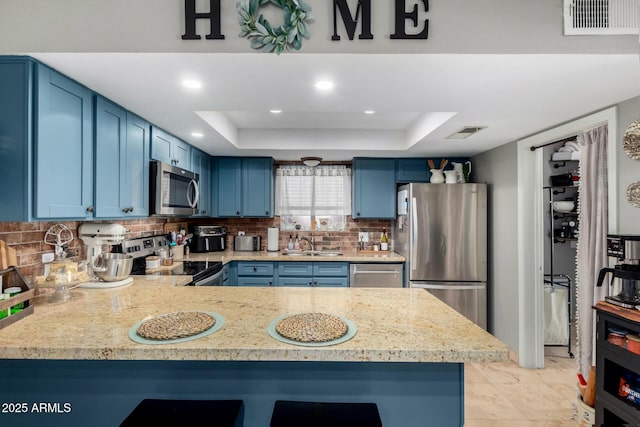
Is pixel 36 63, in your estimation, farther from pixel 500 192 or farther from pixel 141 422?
pixel 500 192

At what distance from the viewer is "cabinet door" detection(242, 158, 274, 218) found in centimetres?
387

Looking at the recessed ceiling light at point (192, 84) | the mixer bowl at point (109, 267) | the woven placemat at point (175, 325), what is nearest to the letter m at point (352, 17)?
the recessed ceiling light at point (192, 84)

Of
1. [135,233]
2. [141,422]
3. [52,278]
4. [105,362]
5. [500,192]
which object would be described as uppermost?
[500,192]

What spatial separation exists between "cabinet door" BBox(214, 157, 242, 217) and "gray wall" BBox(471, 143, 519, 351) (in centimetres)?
294

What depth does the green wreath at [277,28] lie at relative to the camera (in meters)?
1.35

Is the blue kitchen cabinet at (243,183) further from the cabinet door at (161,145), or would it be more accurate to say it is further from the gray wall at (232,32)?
the gray wall at (232,32)

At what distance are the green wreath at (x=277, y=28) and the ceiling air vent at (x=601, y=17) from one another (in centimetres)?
118

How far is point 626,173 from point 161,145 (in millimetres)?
3341

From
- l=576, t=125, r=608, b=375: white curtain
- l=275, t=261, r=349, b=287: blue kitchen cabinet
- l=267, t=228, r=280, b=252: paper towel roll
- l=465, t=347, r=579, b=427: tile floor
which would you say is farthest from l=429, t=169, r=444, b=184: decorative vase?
l=267, t=228, r=280, b=252: paper towel roll

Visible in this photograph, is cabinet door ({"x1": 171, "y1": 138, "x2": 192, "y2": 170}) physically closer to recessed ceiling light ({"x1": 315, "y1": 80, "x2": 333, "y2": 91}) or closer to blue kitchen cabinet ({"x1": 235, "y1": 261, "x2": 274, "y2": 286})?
blue kitchen cabinet ({"x1": 235, "y1": 261, "x2": 274, "y2": 286})

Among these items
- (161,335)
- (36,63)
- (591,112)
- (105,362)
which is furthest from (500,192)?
(36,63)

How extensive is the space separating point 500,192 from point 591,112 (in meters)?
1.18

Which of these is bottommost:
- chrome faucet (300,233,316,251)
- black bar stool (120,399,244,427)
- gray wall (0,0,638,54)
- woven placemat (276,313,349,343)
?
black bar stool (120,399,244,427)

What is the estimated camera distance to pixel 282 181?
414cm
